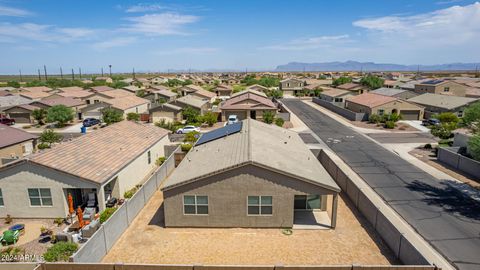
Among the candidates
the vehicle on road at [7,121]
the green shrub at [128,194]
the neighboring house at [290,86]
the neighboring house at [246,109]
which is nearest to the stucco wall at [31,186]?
the green shrub at [128,194]

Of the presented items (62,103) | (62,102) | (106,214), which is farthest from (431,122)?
(62,102)

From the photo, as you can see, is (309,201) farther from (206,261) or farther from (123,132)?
(123,132)

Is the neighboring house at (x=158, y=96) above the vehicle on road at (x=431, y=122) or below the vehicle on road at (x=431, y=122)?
above

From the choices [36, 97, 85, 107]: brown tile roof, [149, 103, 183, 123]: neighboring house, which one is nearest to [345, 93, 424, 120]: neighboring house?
[149, 103, 183, 123]: neighboring house

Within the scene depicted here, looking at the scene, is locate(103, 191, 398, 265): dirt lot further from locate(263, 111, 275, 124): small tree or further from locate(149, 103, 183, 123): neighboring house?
locate(149, 103, 183, 123): neighboring house

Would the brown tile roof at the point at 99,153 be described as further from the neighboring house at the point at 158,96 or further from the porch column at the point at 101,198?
the neighboring house at the point at 158,96

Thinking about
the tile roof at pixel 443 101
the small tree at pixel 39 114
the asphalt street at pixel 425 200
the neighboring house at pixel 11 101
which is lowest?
the asphalt street at pixel 425 200
